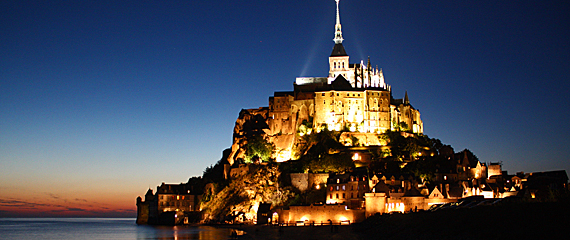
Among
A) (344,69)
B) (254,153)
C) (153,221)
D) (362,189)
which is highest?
(344,69)

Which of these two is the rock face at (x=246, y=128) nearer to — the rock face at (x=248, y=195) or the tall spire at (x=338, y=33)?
the rock face at (x=248, y=195)

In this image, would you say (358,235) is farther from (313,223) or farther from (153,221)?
(153,221)

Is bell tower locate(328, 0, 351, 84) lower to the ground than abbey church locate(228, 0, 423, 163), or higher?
higher

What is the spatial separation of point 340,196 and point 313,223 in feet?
39.0

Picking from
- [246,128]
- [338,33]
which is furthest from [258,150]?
[338,33]

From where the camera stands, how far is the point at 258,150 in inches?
3893

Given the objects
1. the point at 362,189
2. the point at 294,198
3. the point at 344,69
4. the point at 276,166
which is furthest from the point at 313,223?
the point at 344,69

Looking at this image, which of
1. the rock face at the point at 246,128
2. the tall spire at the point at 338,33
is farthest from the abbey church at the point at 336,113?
the tall spire at the point at 338,33

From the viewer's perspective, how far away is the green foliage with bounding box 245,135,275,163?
9844cm

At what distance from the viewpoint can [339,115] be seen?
103750mm

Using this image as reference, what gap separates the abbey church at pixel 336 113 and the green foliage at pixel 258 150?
6.11 feet

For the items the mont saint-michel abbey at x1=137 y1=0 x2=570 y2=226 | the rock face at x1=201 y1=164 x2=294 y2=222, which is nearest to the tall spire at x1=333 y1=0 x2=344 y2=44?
Result: the mont saint-michel abbey at x1=137 y1=0 x2=570 y2=226

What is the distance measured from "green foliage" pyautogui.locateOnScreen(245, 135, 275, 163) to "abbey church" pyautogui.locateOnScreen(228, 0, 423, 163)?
186cm

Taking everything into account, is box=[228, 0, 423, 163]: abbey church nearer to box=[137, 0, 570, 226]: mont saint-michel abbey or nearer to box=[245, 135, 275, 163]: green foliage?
box=[137, 0, 570, 226]: mont saint-michel abbey
